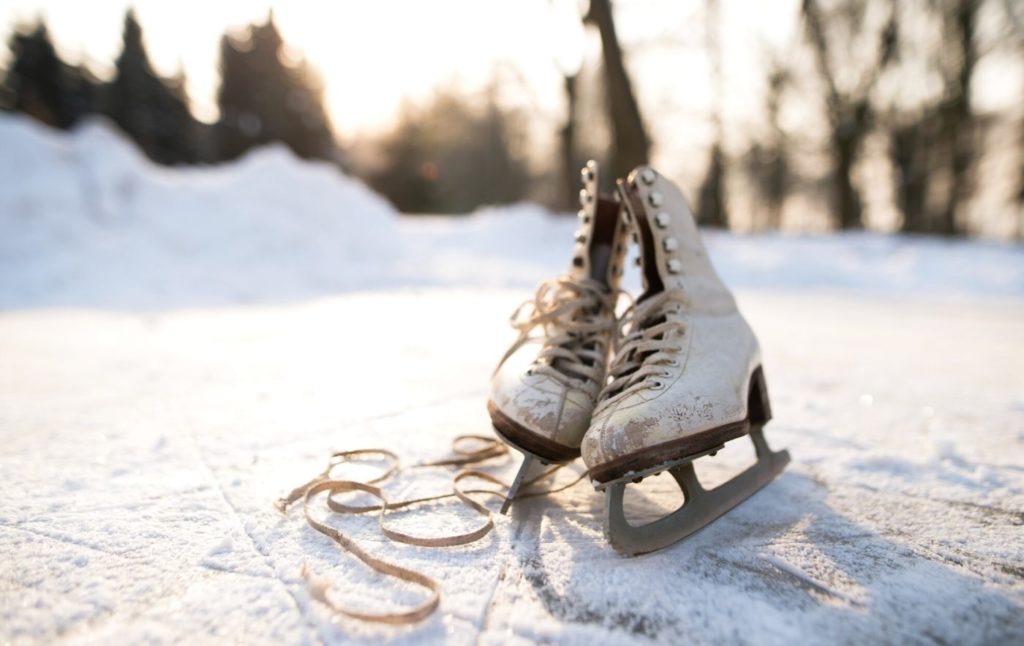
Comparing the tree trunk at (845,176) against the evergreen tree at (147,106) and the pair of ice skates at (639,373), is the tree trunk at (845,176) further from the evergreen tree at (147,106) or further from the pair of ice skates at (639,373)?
the evergreen tree at (147,106)

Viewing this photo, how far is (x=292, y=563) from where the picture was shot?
99 centimetres

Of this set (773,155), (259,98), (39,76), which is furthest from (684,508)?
(39,76)

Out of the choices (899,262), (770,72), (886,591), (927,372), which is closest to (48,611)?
(886,591)

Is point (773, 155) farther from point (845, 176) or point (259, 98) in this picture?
point (259, 98)

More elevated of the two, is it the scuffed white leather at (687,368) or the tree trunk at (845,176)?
the scuffed white leather at (687,368)

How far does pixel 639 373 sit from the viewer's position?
1197 millimetres

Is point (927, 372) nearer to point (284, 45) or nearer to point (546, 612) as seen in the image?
point (546, 612)

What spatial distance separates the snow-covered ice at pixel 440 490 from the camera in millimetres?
860

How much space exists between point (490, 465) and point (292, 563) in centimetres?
60

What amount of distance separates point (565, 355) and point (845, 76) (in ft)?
61.8

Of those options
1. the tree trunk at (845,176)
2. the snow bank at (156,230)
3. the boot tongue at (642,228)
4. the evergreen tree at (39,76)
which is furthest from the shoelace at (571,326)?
the evergreen tree at (39,76)

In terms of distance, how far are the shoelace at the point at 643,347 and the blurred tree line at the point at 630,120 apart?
769 centimetres

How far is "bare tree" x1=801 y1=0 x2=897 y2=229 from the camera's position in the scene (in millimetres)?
15367

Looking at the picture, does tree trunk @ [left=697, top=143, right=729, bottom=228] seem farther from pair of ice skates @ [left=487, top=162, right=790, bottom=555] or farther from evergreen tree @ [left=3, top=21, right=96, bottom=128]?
evergreen tree @ [left=3, top=21, right=96, bottom=128]
